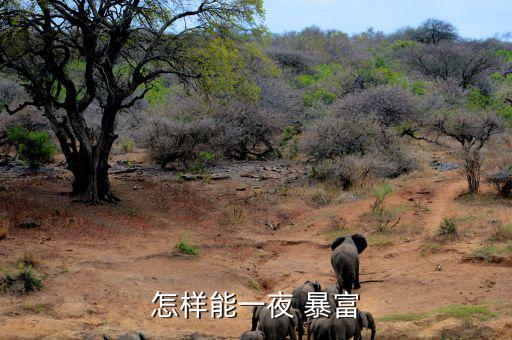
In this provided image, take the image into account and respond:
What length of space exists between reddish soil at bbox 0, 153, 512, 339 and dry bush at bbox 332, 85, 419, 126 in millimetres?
4612

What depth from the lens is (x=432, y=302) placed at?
950 centimetres

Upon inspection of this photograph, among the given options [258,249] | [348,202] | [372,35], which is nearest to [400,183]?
[348,202]

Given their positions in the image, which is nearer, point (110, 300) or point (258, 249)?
point (110, 300)

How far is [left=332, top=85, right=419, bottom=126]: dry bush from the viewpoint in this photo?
24422 millimetres

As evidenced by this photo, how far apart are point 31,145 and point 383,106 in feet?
45.6

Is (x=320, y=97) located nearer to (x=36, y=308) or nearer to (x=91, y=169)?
(x=91, y=169)

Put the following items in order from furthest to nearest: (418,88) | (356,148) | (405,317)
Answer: (418,88), (356,148), (405,317)

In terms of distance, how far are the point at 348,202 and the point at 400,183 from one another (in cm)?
293

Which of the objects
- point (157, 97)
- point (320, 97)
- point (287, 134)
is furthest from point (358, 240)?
point (157, 97)

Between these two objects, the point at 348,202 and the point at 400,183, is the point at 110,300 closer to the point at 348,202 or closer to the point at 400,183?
the point at 348,202

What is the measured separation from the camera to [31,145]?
22547 mm

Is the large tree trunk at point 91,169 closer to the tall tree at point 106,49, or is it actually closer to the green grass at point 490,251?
the tall tree at point 106,49

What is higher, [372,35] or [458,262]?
[372,35]

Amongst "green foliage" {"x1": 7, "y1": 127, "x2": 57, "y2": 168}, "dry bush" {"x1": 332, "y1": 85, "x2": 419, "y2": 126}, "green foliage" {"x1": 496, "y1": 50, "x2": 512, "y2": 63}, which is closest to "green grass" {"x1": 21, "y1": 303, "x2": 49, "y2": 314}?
"green foliage" {"x1": 7, "y1": 127, "x2": 57, "y2": 168}
